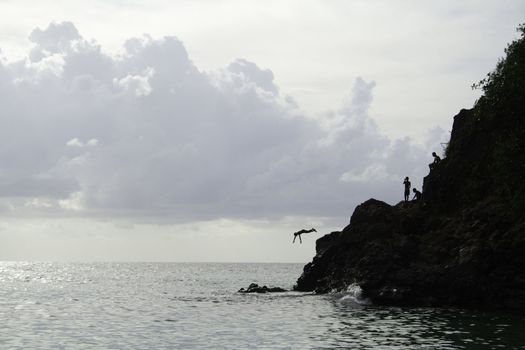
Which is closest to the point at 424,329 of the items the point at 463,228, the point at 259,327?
the point at 259,327

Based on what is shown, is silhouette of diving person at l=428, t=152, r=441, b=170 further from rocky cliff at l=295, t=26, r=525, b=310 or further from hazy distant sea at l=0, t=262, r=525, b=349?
hazy distant sea at l=0, t=262, r=525, b=349

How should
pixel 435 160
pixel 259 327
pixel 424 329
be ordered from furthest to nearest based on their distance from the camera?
1. pixel 435 160
2. pixel 259 327
3. pixel 424 329

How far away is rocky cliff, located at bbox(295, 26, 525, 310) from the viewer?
1930 inches

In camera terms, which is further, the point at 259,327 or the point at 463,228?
the point at 463,228

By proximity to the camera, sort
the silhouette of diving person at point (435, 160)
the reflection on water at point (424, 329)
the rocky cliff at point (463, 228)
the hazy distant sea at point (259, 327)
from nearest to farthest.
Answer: the reflection on water at point (424, 329) → the hazy distant sea at point (259, 327) → the rocky cliff at point (463, 228) → the silhouette of diving person at point (435, 160)

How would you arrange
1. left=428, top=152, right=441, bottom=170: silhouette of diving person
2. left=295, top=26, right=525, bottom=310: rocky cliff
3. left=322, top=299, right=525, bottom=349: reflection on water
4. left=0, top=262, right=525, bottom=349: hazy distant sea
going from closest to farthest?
left=322, top=299, right=525, bottom=349: reflection on water → left=0, top=262, right=525, bottom=349: hazy distant sea → left=295, top=26, right=525, bottom=310: rocky cliff → left=428, top=152, right=441, bottom=170: silhouette of diving person

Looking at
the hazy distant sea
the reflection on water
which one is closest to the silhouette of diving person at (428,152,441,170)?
the hazy distant sea

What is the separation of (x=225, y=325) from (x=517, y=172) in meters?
23.0

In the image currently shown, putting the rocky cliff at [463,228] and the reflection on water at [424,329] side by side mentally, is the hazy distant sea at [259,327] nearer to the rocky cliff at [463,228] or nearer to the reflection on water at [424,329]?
the reflection on water at [424,329]

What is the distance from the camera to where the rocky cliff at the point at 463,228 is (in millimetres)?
49031

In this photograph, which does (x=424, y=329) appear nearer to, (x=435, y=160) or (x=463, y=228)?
(x=463, y=228)

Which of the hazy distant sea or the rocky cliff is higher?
the rocky cliff

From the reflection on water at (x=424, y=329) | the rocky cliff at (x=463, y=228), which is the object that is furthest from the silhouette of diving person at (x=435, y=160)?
the reflection on water at (x=424, y=329)

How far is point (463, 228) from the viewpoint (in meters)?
61.2
